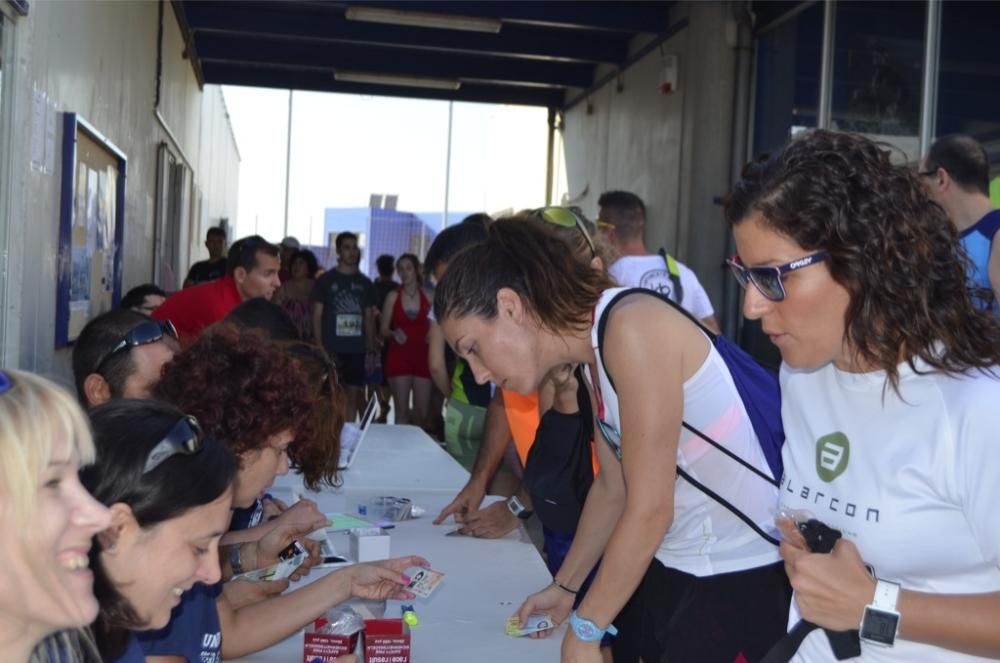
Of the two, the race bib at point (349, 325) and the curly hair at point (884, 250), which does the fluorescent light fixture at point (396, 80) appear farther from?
the curly hair at point (884, 250)

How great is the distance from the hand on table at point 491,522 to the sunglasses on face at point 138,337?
1.01 metres

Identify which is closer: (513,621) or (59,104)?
(513,621)

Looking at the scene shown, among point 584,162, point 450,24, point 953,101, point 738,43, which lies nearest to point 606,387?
point 953,101

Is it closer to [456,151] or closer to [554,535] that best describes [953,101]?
[554,535]

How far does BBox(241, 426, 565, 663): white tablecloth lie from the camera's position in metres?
1.91

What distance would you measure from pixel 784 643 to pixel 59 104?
313cm

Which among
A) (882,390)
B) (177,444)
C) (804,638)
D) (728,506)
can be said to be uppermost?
(882,390)

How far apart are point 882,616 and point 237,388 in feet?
4.08

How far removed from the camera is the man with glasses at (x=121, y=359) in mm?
2330

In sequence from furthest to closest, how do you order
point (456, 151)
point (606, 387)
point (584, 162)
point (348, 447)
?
point (456, 151) → point (584, 162) → point (348, 447) → point (606, 387)

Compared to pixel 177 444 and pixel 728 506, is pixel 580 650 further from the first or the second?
pixel 177 444

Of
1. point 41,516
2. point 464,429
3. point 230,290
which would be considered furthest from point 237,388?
point 230,290

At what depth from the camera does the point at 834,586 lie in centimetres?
118

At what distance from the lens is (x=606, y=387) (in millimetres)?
1654
